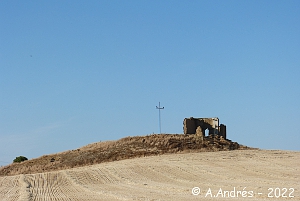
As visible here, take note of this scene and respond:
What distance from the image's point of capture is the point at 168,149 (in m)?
35.3

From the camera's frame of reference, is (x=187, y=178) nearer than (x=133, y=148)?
Yes

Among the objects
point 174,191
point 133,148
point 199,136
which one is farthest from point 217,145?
point 174,191

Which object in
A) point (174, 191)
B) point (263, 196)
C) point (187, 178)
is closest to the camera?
point (263, 196)

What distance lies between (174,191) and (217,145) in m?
19.4

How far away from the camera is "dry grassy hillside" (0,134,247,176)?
3503cm

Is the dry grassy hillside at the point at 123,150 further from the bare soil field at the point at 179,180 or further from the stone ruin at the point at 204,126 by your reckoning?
the bare soil field at the point at 179,180

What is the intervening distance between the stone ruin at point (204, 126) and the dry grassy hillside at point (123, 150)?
0.74 m

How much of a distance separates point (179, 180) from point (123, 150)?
13.8 meters

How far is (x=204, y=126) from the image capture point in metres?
39.1

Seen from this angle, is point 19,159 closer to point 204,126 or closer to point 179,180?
point 204,126

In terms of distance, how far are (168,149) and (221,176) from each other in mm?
11993

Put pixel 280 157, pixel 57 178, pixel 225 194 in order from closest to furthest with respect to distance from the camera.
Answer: pixel 225 194 → pixel 57 178 → pixel 280 157

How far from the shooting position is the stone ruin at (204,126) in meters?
38.6

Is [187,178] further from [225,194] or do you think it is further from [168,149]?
[168,149]
